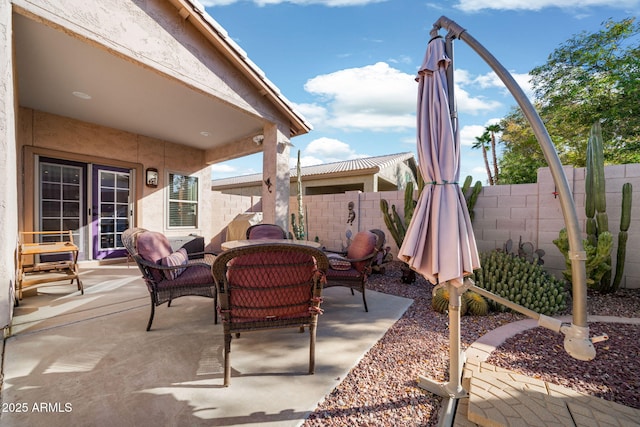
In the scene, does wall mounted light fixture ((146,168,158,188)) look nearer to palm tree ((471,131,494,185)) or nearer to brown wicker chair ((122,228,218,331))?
brown wicker chair ((122,228,218,331))

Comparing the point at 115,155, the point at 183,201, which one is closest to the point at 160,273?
the point at 115,155

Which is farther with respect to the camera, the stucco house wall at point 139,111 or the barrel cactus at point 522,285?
the barrel cactus at point 522,285

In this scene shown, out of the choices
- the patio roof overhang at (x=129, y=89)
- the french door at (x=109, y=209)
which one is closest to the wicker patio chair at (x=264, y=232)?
the patio roof overhang at (x=129, y=89)

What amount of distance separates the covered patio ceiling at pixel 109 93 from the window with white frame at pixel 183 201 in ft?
4.22

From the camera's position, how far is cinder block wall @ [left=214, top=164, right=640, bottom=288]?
383 cm

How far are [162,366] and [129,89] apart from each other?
4529 mm

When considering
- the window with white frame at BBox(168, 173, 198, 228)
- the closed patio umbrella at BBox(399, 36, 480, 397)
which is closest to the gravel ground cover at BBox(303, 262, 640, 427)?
the closed patio umbrella at BBox(399, 36, 480, 397)

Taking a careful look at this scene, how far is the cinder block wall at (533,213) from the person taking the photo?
383 centimetres

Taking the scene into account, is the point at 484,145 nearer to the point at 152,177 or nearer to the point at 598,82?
the point at 598,82

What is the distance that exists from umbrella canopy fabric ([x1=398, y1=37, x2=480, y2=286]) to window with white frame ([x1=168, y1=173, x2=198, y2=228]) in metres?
7.35

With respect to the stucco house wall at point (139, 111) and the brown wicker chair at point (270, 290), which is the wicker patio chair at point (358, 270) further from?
the stucco house wall at point (139, 111)

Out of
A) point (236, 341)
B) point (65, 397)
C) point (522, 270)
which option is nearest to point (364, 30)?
point (522, 270)


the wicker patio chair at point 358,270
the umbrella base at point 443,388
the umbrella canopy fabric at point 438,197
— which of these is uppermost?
the umbrella canopy fabric at point 438,197

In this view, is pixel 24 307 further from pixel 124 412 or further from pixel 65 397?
pixel 124 412
